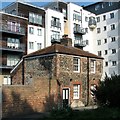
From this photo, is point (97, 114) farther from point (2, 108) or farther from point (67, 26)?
point (67, 26)

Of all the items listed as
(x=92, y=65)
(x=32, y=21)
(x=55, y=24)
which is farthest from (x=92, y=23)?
(x=92, y=65)

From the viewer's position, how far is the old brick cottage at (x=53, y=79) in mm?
19859

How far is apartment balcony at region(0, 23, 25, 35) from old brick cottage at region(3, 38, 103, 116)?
1487cm

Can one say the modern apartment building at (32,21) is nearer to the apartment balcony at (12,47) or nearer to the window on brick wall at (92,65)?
the apartment balcony at (12,47)

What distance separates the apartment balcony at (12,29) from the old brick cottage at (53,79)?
14.9m

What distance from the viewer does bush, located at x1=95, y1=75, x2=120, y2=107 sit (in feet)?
44.4

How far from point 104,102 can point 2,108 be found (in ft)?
→ 23.4

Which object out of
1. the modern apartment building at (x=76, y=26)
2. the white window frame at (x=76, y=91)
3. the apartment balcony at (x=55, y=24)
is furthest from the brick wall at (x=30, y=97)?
the apartment balcony at (x=55, y=24)

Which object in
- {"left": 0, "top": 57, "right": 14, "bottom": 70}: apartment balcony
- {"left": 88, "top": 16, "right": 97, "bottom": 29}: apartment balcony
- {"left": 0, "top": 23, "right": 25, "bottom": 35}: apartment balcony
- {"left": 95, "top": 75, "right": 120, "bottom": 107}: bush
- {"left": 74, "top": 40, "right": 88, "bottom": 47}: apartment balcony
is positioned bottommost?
{"left": 95, "top": 75, "right": 120, "bottom": 107}: bush

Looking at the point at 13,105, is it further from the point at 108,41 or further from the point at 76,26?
the point at 108,41

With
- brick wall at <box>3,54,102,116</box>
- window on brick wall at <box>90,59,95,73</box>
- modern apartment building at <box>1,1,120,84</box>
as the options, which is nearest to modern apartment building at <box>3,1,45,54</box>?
modern apartment building at <box>1,1,120,84</box>

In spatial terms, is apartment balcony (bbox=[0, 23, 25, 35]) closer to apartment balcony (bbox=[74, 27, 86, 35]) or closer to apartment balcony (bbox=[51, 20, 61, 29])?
apartment balcony (bbox=[51, 20, 61, 29])

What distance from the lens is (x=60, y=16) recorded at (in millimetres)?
52812

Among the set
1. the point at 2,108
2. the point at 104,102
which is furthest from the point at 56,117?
the point at 2,108
